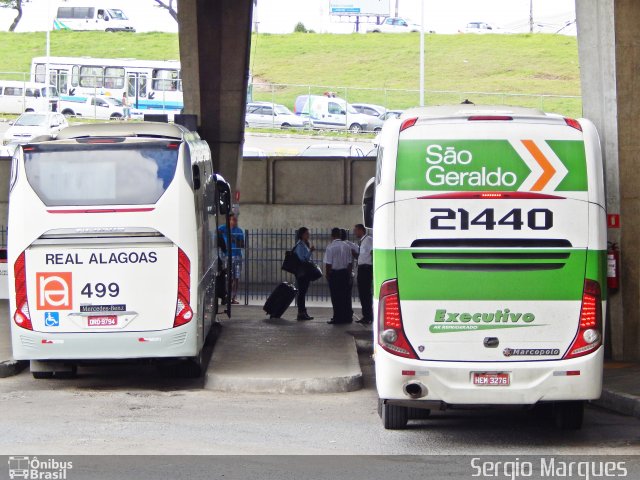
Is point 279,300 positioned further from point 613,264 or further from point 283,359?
point 613,264

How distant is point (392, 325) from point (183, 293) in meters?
4.68

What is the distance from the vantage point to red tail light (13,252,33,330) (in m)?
14.9

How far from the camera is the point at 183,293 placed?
15148 millimetres

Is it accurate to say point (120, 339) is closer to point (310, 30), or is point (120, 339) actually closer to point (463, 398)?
point (463, 398)

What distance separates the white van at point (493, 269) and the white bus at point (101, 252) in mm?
4558

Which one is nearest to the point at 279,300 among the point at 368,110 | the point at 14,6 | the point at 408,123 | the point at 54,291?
the point at 54,291

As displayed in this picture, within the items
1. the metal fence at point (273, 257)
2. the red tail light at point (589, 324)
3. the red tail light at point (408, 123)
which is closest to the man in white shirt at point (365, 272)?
the metal fence at point (273, 257)

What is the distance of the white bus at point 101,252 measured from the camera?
48.8 feet

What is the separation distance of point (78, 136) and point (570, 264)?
742 cm

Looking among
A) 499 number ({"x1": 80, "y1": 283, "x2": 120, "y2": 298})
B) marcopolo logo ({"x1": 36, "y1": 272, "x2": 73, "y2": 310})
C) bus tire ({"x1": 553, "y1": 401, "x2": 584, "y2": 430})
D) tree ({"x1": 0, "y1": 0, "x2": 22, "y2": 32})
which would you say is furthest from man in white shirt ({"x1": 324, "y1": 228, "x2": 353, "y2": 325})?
tree ({"x1": 0, "y1": 0, "x2": 22, "y2": 32})

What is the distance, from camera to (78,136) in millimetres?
15547

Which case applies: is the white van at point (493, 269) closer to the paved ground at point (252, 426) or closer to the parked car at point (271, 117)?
the paved ground at point (252, 426)

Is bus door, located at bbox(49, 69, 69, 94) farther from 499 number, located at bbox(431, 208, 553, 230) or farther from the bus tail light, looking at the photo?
499 number, located at bbox(431, 208, 553, 230)

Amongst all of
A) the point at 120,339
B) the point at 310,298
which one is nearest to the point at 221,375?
the point at 120,339
